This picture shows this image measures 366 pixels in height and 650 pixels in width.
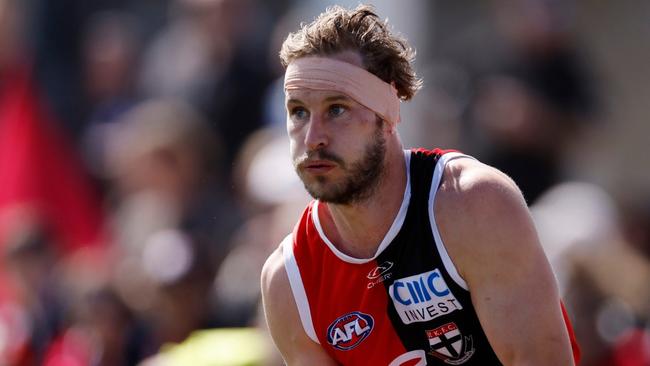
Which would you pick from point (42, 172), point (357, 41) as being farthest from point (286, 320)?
point (42, 172)

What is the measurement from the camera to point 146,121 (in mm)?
10852

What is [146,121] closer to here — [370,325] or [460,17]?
[460,17]

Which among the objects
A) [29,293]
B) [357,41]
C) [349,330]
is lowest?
[29,293]

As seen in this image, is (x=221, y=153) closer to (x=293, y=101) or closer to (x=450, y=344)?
(x=293, y=101)

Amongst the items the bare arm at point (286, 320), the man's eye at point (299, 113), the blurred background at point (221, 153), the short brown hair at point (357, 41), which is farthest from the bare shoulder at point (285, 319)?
the blurred background at point (221, 153)

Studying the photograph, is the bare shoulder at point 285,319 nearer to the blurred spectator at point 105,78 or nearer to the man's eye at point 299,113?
the man's eye at point 299,113

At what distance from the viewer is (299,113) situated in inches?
210

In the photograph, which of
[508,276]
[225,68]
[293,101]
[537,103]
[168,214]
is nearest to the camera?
[508,276]

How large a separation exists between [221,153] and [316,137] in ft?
17.0

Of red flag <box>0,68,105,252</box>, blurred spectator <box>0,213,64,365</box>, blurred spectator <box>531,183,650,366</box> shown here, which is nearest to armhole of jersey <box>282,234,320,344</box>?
blurred spectator <box>531,183,650,366</box>

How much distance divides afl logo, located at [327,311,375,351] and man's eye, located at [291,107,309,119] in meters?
0.82

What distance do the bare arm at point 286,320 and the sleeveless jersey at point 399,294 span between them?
0.12 feet

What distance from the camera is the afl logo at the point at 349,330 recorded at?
17.9ft

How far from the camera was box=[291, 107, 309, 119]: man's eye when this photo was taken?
5.31 meters
